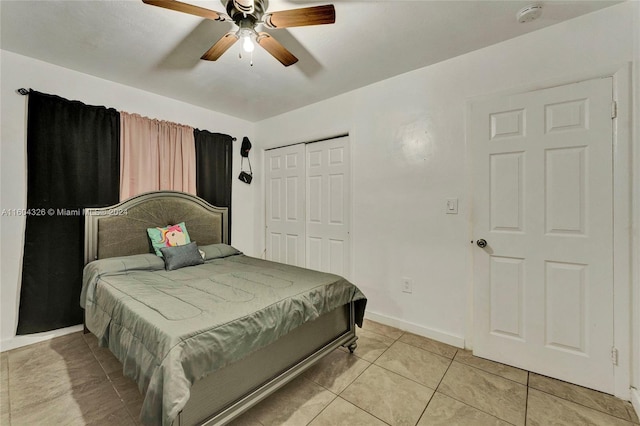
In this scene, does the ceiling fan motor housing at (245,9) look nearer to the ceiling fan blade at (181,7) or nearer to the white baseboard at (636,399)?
the ceiling fan blade at (181,7)

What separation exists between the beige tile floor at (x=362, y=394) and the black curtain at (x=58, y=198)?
15.4 inches

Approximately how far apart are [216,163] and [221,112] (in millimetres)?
742

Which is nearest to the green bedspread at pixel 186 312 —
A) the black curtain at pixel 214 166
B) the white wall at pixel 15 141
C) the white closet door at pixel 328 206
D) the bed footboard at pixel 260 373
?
the bed footboard at pixel 260 373

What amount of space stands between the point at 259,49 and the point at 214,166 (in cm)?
185

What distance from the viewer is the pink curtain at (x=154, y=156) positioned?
288 cm

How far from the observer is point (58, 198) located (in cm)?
248

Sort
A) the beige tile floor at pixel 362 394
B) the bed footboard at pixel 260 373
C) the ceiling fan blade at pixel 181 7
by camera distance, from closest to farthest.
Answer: the bed footboard at pixel 260 373
the ceiling fan blade at pixel 181 7
the beige tile floor at pixel 362 394

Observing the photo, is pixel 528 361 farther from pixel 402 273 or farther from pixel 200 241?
pixel 200 241

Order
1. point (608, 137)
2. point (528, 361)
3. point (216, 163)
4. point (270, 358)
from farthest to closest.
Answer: point (216, 163), point (528, 361), point (608, 137), point (270, 358)

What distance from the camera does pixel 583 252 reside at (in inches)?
72.2

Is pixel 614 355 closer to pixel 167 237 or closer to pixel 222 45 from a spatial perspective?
pixel 222 45

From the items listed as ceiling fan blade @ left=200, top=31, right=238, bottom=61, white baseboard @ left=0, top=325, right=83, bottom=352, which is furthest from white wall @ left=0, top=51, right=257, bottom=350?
ceiling fan blade @ left=200, top=31, right=238, bottom=61

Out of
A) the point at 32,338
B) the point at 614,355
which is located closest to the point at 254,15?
the point at 614,355

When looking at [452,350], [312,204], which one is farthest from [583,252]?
[312,204]
